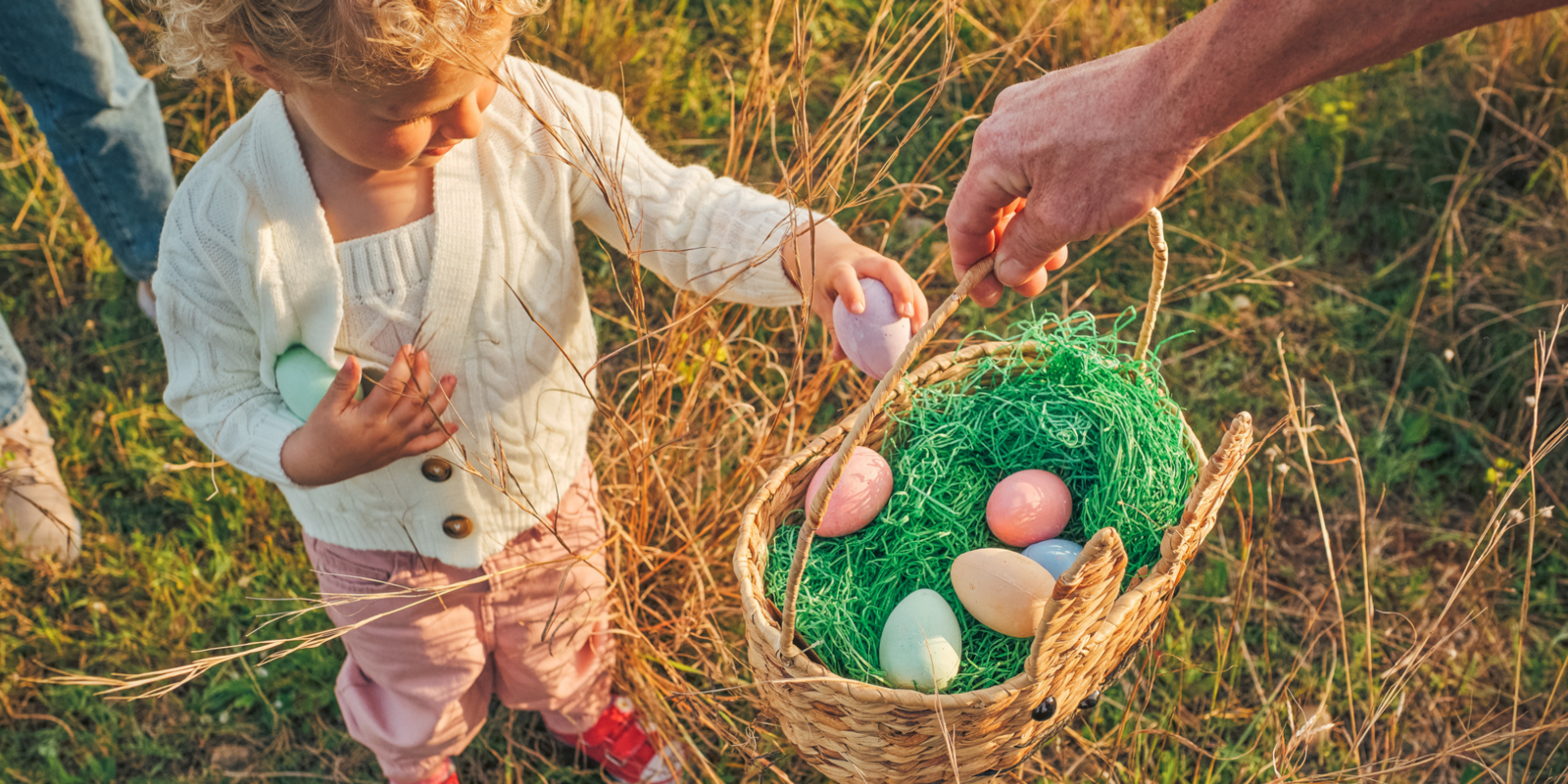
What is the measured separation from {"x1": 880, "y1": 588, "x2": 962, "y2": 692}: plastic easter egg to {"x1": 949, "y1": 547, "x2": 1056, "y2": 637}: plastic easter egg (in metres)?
0.04

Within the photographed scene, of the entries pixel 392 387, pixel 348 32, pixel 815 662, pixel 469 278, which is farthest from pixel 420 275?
pixel 815 662

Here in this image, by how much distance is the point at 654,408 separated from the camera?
1494 millimetres

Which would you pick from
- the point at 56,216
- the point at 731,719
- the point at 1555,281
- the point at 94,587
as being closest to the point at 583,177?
the point at 731,719

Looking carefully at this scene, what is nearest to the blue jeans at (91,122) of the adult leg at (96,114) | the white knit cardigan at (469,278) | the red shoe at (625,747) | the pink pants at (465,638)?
the adult leg at (96,114)

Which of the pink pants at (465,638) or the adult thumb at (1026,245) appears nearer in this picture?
the adult thumb at (1026,245)

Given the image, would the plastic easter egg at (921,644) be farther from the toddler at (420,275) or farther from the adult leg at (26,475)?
the adult leg at (26,475)

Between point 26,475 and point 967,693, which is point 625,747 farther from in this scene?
point 26,475

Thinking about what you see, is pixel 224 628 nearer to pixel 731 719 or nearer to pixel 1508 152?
pixel 731 719

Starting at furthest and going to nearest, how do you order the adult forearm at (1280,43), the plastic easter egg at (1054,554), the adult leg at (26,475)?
1. the adult leg at (26,475)
2. the plastic easter egg at (1054,554)
3. the adult forearm at (1280,43)

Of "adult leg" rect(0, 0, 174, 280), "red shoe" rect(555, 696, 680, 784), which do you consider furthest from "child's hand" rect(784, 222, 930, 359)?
"adult leg" rect(0, 0, 174, 280)

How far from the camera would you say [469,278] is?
131cm

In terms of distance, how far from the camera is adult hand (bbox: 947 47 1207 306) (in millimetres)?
1021

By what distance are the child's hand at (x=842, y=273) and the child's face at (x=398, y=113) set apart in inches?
16.0

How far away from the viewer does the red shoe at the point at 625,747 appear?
1812 mm
